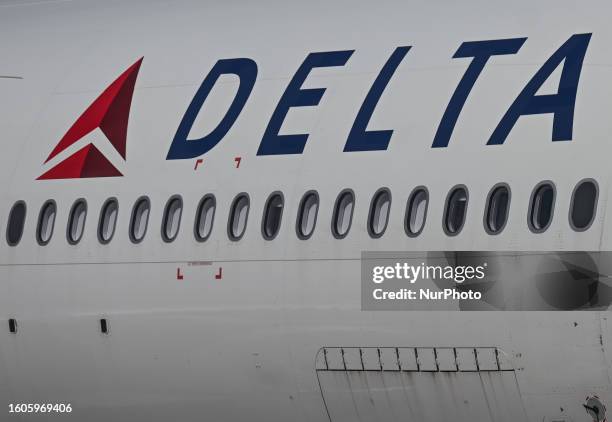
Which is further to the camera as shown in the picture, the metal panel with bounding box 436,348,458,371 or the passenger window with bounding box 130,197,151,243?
the passenger window with bounding box 130,197,151,243

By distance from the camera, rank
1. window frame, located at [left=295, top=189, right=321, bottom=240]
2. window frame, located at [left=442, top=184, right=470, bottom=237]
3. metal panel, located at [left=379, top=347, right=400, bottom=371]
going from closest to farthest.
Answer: window frame, located at [left=442, top=184, right=470, bottom=237], metal panel, located at [left=379, top=347, right=400, bottom=371], window frame, located at [left=295, top=189, right=321, bottom=240]

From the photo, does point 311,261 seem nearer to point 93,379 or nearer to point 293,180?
point 293,180

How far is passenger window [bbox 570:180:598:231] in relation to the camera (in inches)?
513

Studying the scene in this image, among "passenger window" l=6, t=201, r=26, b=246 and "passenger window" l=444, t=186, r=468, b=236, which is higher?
"passenger window" l=6, t=201, r=26, b=246

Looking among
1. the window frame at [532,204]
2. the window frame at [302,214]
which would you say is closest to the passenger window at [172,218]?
the window frame at [302,214]

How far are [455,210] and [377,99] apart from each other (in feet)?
5.33

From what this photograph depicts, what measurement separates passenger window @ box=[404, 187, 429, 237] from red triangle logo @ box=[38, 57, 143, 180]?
3876mm

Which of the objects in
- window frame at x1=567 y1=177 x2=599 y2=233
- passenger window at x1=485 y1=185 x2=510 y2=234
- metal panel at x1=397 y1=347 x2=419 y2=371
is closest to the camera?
window frame at x1=567 y1=177 x2=599 y2=233

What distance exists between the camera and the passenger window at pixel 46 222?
16922 millimetres

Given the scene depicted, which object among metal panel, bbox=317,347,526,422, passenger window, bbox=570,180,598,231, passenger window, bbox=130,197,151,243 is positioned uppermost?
passenger window, bbox=130,197,151,243

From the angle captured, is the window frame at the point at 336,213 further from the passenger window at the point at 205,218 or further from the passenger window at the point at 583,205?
the passenger window at the point at 583,205

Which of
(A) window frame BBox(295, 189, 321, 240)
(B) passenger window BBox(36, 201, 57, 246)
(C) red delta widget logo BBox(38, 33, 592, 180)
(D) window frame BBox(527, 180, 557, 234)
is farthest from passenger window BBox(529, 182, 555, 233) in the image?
(B) passenger window BBox(36, 201, 57, 246)

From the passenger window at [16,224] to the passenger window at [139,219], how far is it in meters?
1.63

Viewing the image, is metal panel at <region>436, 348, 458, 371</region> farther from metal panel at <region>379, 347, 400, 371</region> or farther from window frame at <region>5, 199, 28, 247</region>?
window frame at <region>5, 199, 28, 247</region>
